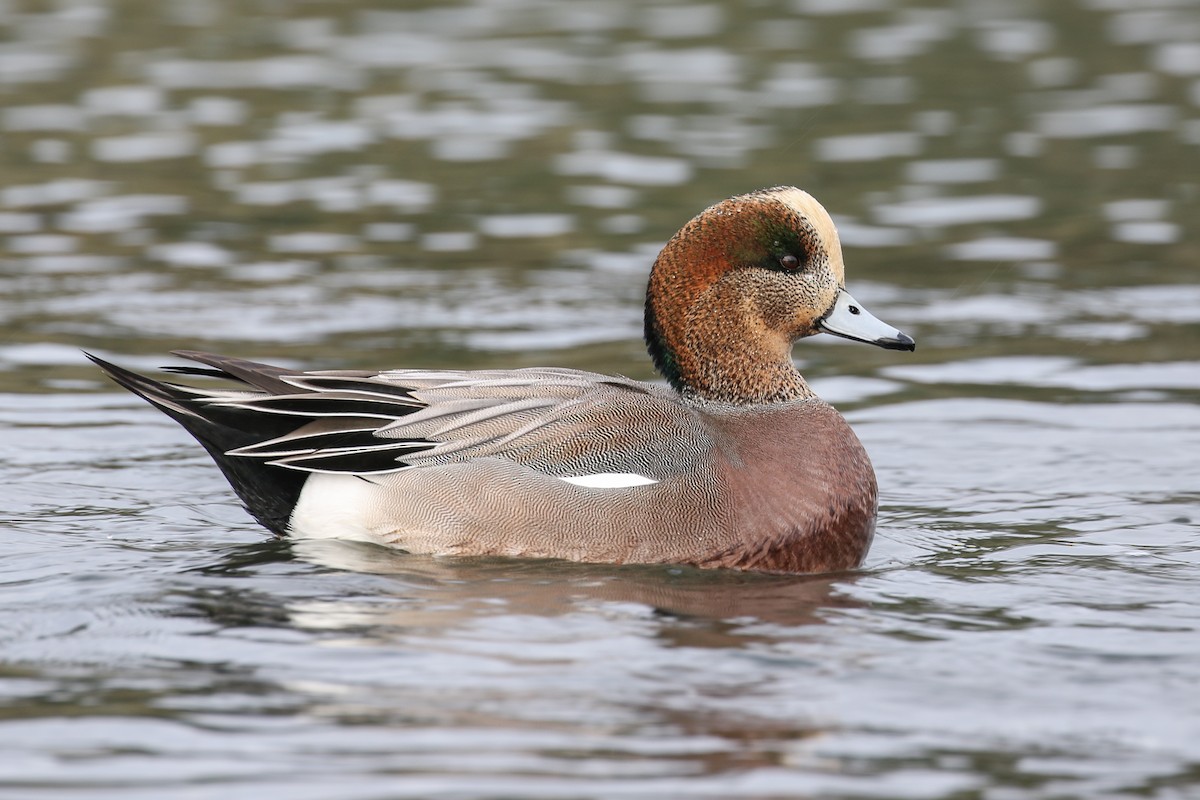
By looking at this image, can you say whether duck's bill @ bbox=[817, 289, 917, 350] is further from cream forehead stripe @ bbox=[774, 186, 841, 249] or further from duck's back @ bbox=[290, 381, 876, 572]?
duck's back @ bbox=[290, 381, 876, 572]

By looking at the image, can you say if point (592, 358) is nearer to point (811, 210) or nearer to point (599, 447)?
point (811, 210)

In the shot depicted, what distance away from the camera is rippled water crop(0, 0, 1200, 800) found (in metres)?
4.55

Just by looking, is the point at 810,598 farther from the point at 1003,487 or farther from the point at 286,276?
the point at 286,276

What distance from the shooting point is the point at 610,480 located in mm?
6035

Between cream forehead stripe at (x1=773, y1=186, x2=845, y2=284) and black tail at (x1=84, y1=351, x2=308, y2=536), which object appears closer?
black tail at (x1=84, y1=351, x2=308, y2=536)

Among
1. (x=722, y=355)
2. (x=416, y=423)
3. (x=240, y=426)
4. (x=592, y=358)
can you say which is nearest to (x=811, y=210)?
(x=722, y=355)

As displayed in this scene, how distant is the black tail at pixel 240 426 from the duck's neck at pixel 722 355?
4.25 feet

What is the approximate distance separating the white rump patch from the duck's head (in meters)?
0.61

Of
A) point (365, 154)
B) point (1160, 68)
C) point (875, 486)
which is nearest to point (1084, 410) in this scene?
point (875, 486)

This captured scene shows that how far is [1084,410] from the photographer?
26.7 ft

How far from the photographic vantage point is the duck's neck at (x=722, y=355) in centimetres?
648

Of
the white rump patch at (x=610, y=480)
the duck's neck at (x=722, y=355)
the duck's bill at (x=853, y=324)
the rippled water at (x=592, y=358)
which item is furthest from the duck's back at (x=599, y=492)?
the duck's bill at (x=853, y=324)

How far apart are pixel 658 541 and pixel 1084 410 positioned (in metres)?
2.85

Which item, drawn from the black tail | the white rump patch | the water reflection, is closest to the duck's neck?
the white rump patch
